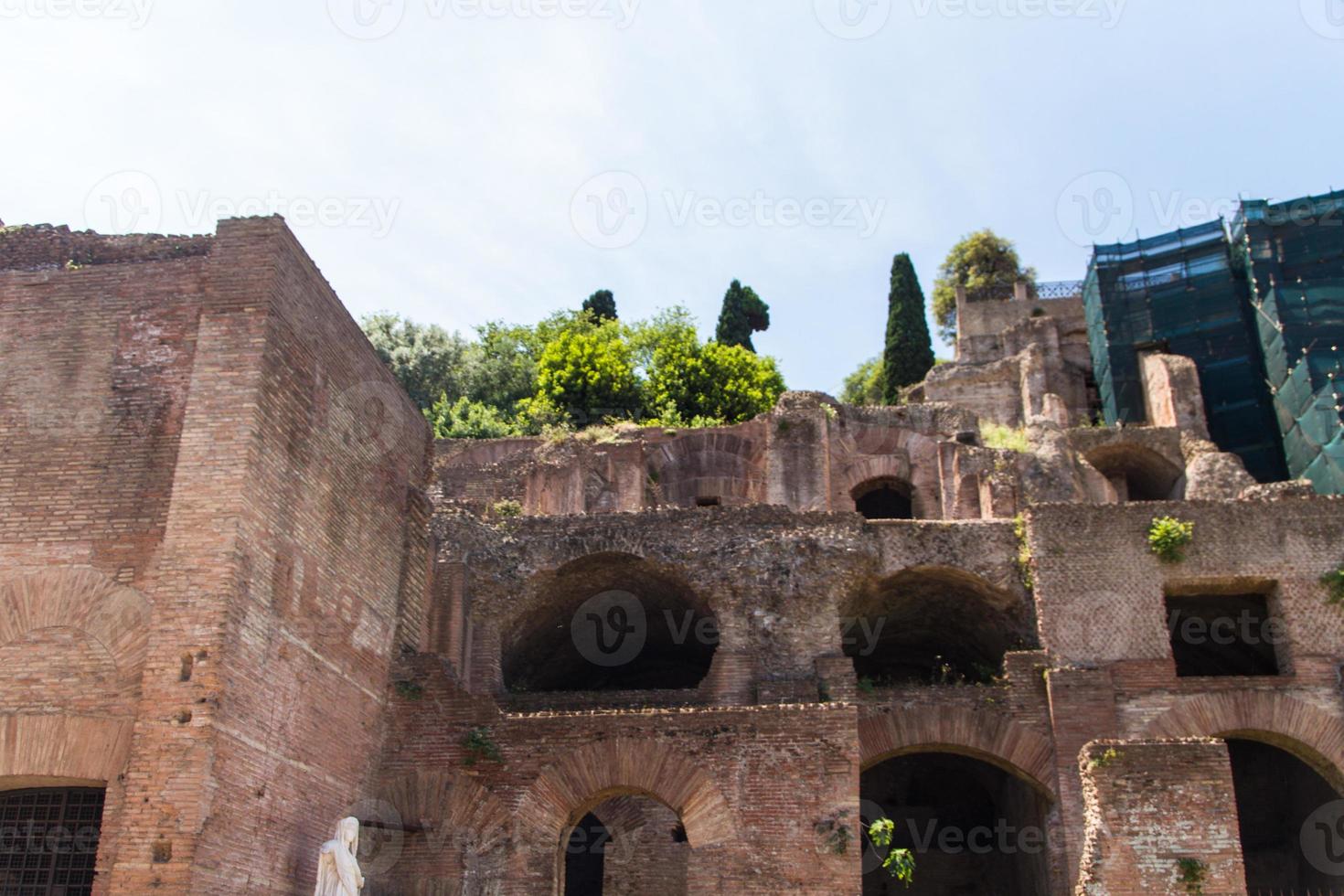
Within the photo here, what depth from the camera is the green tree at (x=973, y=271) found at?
46094mm

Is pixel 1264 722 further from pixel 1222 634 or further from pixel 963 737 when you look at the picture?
pixel 963 737

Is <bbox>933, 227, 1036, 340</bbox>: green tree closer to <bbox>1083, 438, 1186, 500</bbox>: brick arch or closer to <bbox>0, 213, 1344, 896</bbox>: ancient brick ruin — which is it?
<bbox>1083, 438, 1186, 500</bbox>: brick arch

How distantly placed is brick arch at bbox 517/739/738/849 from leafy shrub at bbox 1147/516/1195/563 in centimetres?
714

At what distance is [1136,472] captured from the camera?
3133 cm

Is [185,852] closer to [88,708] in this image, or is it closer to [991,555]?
[88,708]

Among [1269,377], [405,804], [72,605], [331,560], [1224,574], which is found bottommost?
[405,804]

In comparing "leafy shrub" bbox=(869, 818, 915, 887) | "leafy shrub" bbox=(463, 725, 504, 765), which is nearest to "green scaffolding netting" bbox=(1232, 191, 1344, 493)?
"leafy shrub" bbox=(869, 818, 915, 887)

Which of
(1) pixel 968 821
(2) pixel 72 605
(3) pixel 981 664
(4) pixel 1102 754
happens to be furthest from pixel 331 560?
(1) pixel 968 821

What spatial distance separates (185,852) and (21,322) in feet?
18.1

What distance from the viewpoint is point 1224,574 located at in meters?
18.2

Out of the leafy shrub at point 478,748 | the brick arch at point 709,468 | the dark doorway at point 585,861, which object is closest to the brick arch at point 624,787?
the leafy shrub at point 478,748

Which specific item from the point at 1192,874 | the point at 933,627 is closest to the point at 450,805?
the point at 1192,874

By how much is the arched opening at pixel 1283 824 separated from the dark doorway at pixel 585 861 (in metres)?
9.49

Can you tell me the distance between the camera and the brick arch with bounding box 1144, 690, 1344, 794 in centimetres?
1733
